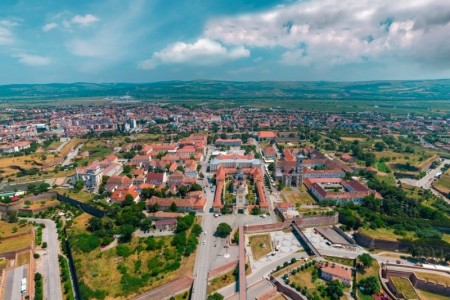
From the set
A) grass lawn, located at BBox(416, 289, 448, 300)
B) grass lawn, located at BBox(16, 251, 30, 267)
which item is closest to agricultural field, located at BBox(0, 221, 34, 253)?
grass lawn, located at BBox(16, 251, 30, 267)

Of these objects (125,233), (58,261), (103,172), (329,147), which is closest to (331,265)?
(125,233)

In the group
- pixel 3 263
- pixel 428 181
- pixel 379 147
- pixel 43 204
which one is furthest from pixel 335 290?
pixel 379 147

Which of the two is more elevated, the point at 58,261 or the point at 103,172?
the point at 103,172

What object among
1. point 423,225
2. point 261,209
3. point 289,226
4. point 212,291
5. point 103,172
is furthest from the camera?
point 103,172

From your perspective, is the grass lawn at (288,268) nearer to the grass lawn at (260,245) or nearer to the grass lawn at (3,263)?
the grass lawn at (260,245)

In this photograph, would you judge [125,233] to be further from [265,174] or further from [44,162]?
[44,162]

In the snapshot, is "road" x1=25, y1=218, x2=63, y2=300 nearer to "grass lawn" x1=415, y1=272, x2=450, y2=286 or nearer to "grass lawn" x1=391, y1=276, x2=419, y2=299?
"grass lawn" x1=391, y1=276, x2=419, y2=299

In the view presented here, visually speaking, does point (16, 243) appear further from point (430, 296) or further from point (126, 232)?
point (430, 296)

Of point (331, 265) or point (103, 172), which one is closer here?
point (331, 265)
